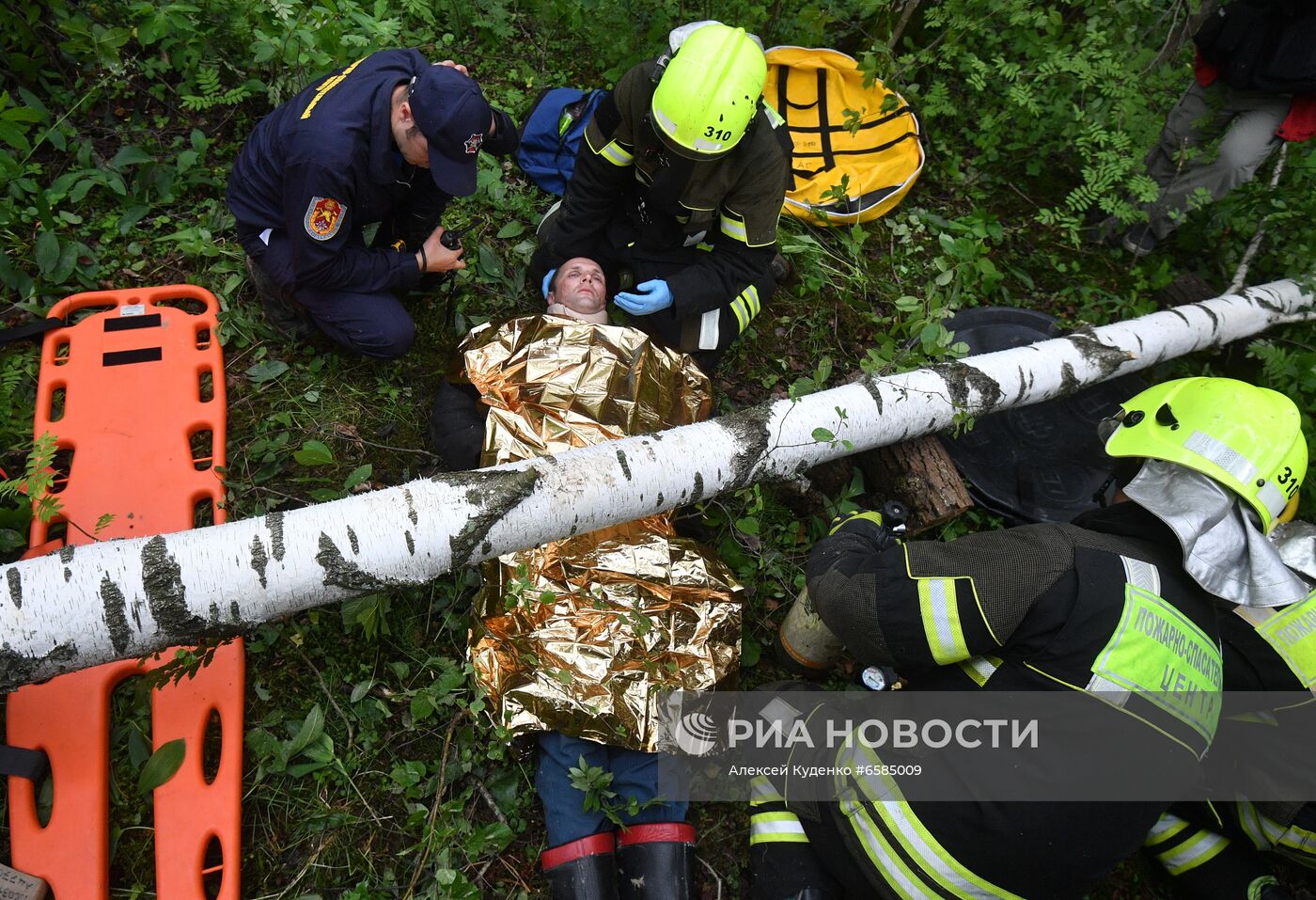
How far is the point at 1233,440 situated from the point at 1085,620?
2.50 ft

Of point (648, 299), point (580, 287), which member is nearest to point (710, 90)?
point (648, 299)

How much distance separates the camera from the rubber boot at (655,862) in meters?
2.37

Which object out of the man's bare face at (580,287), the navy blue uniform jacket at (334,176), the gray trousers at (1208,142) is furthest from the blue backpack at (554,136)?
the gray trousers at (1208,142)

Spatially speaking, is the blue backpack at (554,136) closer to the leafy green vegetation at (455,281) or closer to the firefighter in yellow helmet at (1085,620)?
the leafy green vegetation at (455,281)

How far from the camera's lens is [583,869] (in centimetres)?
235

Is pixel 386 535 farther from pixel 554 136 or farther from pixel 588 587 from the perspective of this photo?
pixel 554 136

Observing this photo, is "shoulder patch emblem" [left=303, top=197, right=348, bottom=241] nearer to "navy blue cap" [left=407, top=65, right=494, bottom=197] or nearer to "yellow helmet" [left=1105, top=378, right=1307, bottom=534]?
"navy blue cap" [left=407, top=65, right=494, bottom=197]

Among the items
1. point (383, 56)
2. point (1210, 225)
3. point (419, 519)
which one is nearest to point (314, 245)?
point (383, 56)

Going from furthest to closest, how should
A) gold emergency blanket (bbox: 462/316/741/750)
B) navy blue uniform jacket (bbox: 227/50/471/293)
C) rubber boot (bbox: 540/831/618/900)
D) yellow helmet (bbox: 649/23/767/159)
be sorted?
1. yellow helmet (bbox: 649/23/767/159)
2. navy blue uniform jacket (bbox: 227/50/471/293)
3. gold emergency blanket (bbox: 462/316/741/750)
4. rubber boot (bbox: 540/831/618/900)

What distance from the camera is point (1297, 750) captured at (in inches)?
94.9

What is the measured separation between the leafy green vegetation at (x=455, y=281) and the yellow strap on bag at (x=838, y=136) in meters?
0.17

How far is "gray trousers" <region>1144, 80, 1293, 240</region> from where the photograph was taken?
384cm

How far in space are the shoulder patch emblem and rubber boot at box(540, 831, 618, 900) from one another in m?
2.36

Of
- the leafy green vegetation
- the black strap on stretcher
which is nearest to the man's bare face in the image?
the leafy green vegetation
